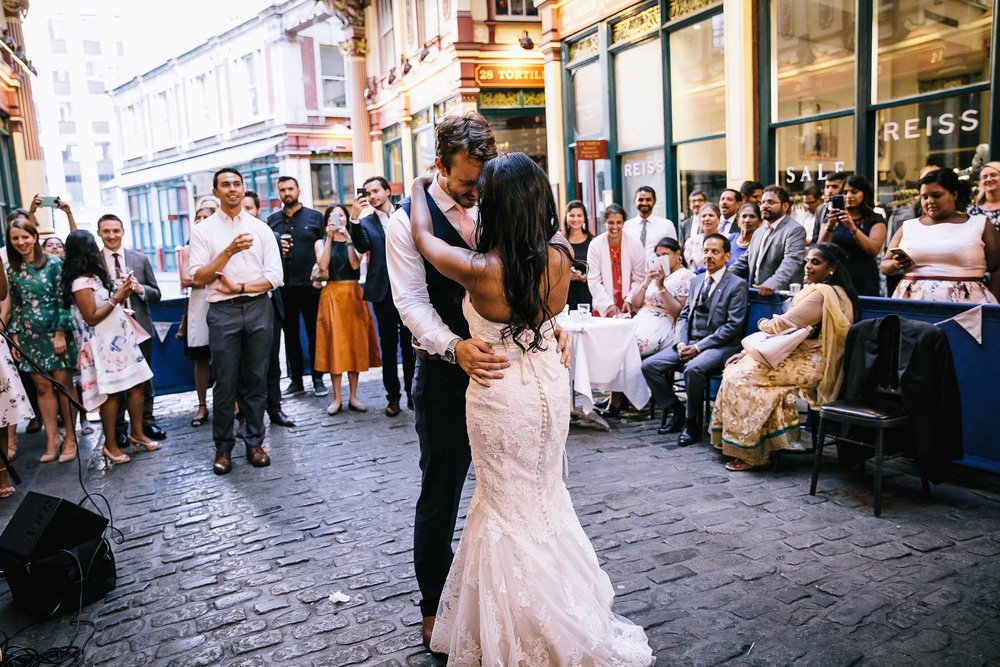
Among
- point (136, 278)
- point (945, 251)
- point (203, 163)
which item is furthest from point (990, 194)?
point (203, 163)

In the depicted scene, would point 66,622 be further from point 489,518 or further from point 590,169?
point 590,169

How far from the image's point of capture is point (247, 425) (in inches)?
234

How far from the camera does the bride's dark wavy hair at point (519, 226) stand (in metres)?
2.54

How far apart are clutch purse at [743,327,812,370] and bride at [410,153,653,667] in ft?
9.71

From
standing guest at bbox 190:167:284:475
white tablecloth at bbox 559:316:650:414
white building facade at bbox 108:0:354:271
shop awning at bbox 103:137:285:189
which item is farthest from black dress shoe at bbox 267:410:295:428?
shop awning at bbox 103:137:285:189

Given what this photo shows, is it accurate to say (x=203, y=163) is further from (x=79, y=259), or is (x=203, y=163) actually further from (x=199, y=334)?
(x=79, y=259)

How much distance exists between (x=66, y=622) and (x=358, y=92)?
1892 centimetres

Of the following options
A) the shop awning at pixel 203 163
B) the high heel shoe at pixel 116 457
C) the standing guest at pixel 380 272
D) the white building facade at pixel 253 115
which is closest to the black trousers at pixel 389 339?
the standing guest at pixel 380 272

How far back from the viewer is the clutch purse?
5.29 metres

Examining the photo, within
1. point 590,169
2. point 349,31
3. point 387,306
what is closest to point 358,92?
point 349,31

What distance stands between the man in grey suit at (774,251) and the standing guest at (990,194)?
133cm

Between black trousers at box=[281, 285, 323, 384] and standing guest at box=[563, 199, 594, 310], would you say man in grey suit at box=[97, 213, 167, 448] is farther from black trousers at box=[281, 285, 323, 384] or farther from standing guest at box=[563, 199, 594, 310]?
standing guest at box=[563, 199, 594, 310]

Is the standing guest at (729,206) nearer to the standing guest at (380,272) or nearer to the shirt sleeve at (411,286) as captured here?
the standing guest at (380,272)

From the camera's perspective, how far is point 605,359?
21.2ft
